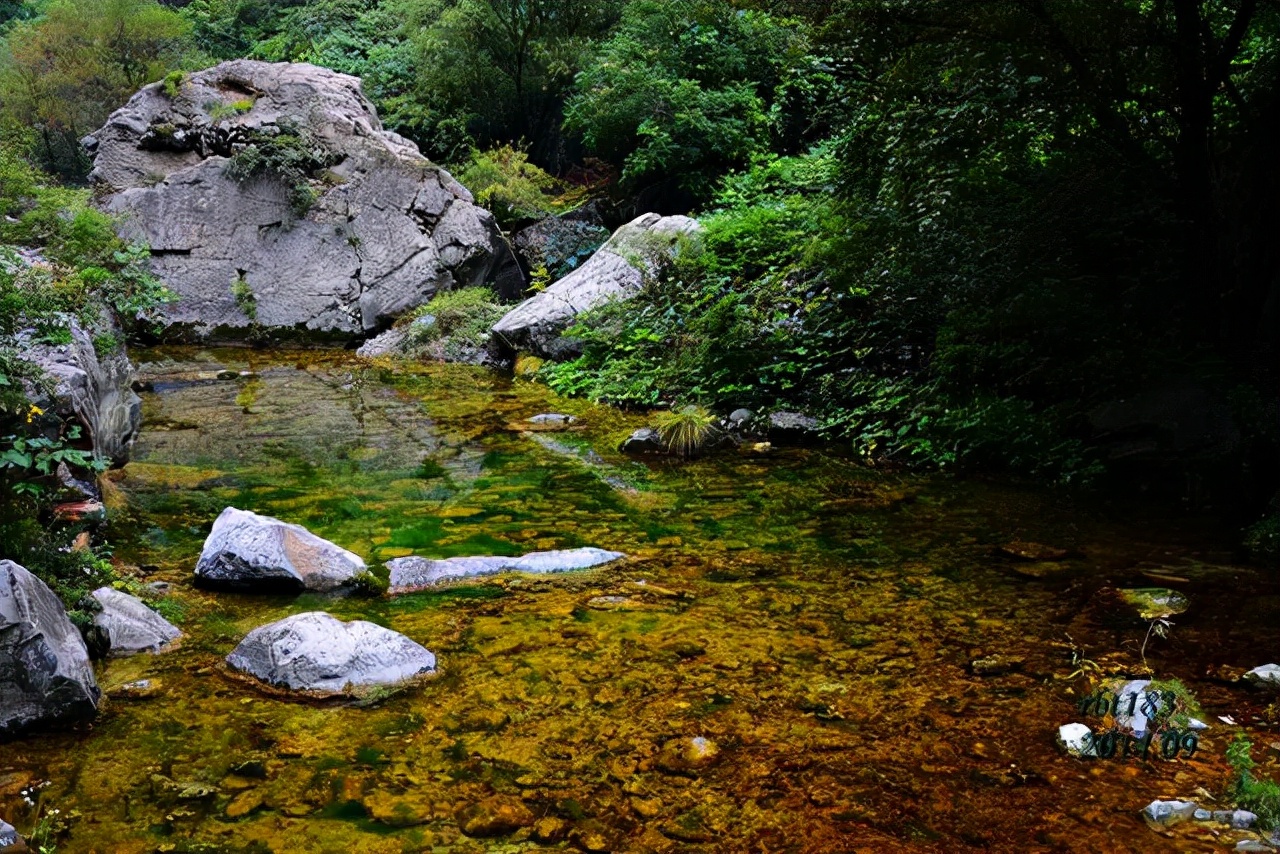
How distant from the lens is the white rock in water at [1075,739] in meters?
3.30

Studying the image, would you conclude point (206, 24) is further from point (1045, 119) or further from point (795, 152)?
point (1045, 119)

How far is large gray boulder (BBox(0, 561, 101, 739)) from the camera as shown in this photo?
3371 mm

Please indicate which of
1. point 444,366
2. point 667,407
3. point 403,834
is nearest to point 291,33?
point 444,366

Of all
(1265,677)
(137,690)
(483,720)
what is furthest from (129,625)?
(1265,677)

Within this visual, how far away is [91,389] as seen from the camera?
573 centimetres

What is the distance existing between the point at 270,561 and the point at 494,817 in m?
2.61

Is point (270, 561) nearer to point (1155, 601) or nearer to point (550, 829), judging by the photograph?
point (550, 829)

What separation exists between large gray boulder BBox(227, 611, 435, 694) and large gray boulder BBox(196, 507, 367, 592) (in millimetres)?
853

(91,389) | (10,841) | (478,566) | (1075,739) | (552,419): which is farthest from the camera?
(552,419)

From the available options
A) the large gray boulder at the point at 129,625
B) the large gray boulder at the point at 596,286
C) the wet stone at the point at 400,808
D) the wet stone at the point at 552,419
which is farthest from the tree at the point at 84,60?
the wet stone at the point at 400,808

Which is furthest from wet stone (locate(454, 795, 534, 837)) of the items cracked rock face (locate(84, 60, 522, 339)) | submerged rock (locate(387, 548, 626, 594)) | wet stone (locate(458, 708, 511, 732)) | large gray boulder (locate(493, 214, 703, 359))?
cracked rock face (locate(84, 60, 522, 339))

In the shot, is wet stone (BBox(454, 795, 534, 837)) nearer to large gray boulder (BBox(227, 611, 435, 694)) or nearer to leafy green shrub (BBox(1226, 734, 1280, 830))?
large gray boulder (BBox(227, 611, 435, 694))

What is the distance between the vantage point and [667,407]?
1025 centimetres

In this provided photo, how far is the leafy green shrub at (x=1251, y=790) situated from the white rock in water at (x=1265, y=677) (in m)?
0.73
